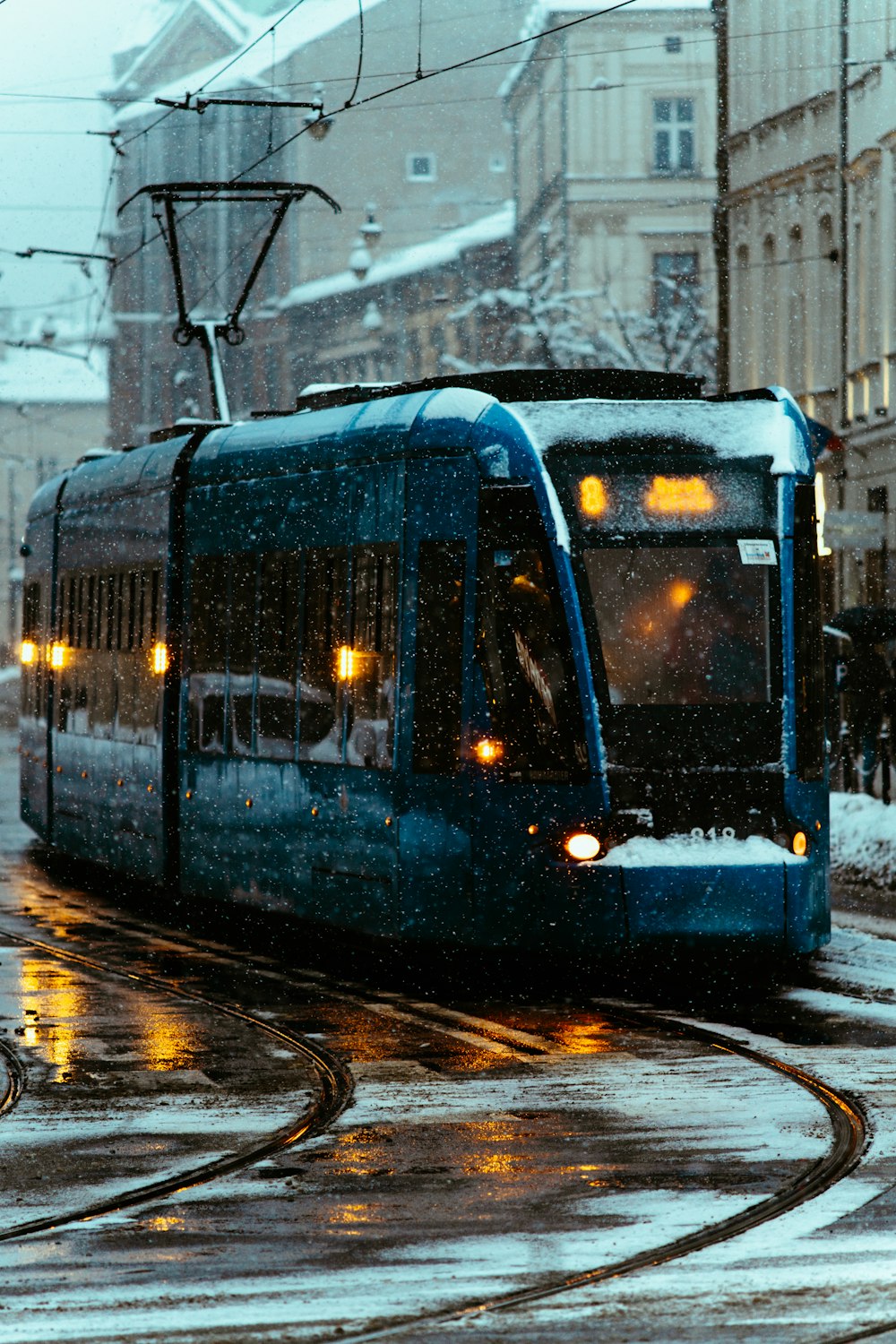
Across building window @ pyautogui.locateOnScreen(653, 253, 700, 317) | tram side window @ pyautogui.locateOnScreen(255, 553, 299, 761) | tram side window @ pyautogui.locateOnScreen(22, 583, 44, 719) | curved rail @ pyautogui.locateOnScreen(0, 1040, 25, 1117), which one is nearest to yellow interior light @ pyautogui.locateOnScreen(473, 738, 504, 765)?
tram side window @ pyautogui.locateOnScreen(255, 553, 299, 761)

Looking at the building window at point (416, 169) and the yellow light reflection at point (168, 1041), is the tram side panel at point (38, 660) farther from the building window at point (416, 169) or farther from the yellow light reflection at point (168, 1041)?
the building window at point (416, 169)

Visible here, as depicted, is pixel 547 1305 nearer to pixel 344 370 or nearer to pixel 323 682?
pixel 323 682

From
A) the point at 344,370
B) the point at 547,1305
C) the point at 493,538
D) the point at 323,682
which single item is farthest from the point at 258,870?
the point at 344,370

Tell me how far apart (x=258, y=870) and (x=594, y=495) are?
3753 millimetres

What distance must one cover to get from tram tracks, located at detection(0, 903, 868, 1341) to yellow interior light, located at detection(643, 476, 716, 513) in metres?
2.31

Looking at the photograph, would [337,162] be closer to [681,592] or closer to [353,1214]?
[681,592]

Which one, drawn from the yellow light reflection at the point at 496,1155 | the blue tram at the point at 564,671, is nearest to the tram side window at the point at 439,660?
the blue tram at the point at 564,671

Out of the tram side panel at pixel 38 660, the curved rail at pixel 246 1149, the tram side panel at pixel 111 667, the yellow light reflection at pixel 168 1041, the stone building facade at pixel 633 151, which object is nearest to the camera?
the curved rail at pixel 246 1149

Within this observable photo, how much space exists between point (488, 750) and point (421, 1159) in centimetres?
454

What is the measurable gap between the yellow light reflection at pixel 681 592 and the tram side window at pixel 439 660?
1003 millimetres

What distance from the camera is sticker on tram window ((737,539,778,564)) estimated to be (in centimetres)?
1333

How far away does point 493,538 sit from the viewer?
13281mm

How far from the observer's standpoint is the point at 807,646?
1344 cm

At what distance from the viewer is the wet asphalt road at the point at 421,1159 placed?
662 cm
